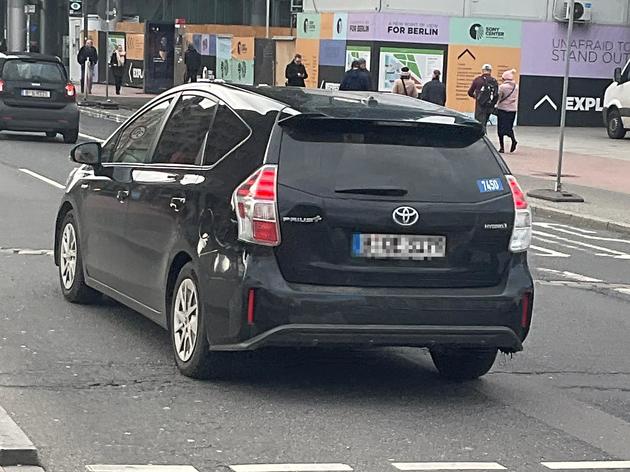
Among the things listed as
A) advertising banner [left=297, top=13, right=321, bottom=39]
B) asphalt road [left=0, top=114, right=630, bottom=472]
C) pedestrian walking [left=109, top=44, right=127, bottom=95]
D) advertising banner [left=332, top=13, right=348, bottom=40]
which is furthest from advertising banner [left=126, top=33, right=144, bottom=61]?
asphalt road [left=0, top=114, right=630, bottom=472]

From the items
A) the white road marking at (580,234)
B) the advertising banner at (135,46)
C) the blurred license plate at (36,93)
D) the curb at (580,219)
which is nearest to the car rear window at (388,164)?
the white road marking at (580,234)

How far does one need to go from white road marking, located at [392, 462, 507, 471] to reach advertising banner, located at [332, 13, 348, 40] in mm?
30676

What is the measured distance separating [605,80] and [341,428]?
107 ft

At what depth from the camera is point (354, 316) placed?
7.11 meters

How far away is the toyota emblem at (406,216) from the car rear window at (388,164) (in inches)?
2.8

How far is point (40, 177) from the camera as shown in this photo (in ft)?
65.1

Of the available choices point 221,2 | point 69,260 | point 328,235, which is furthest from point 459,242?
point 221,2

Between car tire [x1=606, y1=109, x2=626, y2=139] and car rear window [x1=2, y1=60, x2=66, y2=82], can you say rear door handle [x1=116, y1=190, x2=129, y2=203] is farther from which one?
car tire [x1=606, y1=109, x2=626, y2=139]

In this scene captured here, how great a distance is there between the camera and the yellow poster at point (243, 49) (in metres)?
44.8

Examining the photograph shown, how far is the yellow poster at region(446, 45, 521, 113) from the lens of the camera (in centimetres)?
3581

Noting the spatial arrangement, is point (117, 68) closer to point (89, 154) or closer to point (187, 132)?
point (89, 154)

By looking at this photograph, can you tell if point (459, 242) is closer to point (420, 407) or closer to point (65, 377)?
point (420, 407)

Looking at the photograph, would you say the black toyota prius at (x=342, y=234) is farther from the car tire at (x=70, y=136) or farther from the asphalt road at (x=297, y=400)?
the car tire at (x=70, y=136)

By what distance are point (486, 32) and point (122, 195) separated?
28.2m
